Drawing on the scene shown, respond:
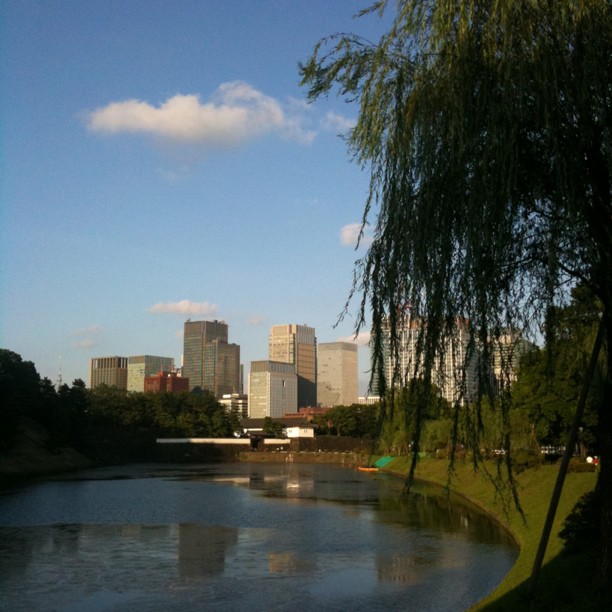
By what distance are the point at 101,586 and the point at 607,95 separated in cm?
2106

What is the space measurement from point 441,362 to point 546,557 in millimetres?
12045

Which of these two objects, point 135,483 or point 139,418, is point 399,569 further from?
point 139,418

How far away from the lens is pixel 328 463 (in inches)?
4360

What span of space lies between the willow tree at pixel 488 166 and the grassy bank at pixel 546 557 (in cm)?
222

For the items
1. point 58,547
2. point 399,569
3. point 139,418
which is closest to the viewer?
point 399,569

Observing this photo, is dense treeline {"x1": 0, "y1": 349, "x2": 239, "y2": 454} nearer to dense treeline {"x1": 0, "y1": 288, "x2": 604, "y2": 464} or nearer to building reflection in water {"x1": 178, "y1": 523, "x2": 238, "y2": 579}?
dense treeline {"x1": 0, "y1": 288, "x2": 604, "y2": 464}

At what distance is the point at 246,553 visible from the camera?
2862 centimetres

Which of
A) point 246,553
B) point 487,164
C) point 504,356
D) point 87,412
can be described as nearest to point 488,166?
point 487,164

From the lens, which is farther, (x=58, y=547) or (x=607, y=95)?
(x=58, y=547)

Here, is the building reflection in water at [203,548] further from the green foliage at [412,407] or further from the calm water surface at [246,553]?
the green foliage at [412,407]

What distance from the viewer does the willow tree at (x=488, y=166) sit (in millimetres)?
10555

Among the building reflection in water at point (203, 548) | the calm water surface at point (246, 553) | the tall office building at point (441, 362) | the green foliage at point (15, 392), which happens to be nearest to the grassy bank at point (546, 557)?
the calm water surface at point (246, 553)

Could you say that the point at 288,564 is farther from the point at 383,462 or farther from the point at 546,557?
the point at 383,462

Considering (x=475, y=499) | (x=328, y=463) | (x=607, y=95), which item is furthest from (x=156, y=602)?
(x=328, y=463)
